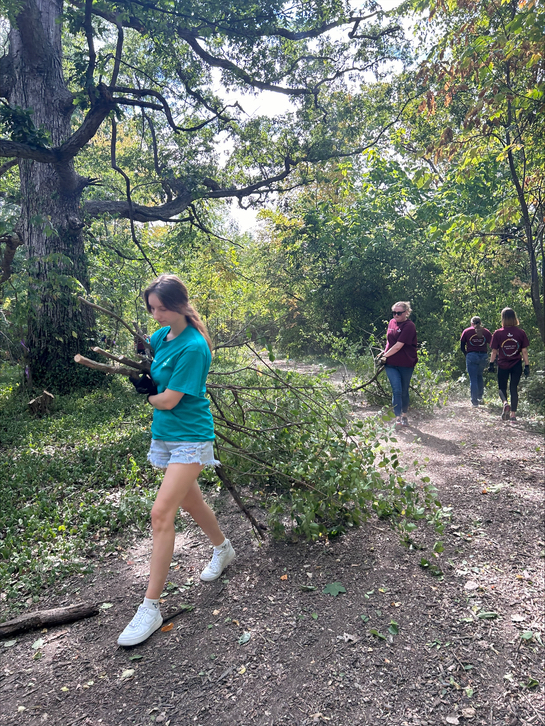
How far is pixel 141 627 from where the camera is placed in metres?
2.62

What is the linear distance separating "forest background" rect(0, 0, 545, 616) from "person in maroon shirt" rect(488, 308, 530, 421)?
37.1 inches

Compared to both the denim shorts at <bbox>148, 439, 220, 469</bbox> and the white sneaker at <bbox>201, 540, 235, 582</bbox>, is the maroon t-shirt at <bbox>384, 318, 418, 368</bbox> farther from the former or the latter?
the denim shorts at <bbox>148, 439, 220, 469</bbox>

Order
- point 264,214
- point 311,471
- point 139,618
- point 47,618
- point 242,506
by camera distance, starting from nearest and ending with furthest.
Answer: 1. point 139,618
2. point 47,618
3. point 242,506
4. point 311,471
5. point 264,214

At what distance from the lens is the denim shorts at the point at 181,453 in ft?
8.62

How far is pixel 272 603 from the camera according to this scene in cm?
297

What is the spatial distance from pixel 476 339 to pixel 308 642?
731cm

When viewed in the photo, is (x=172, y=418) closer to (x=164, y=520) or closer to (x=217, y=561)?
(x=164, y=520)

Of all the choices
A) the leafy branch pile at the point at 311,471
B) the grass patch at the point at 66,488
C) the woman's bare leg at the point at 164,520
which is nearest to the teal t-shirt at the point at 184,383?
the woman's bare leg at the point at 164,520

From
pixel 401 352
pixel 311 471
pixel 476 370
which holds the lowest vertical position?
pixel 311 471

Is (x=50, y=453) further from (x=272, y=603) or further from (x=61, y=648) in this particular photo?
(x=272, y=603)

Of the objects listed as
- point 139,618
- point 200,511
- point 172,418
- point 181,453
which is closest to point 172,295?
point 172,418

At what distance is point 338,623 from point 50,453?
4638mm

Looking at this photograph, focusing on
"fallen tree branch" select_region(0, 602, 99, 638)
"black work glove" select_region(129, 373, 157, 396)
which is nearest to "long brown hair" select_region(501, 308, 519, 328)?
"black work glove" select_region(129, 373, 157, 396)

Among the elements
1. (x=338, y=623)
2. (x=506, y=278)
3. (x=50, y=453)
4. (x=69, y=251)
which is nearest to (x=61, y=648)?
(x=338, y=623)
